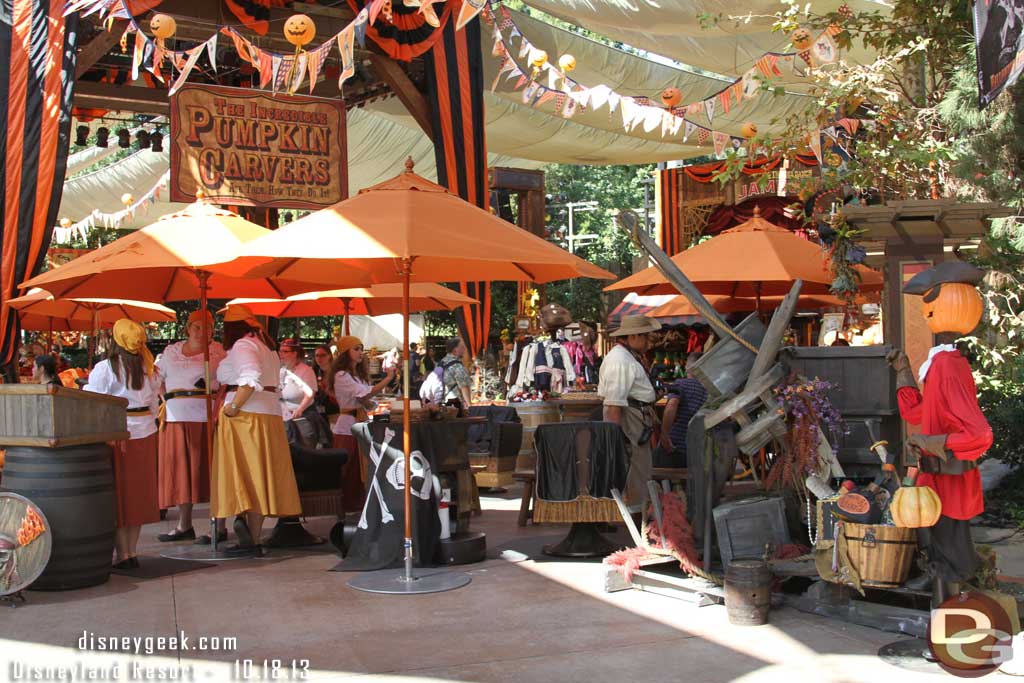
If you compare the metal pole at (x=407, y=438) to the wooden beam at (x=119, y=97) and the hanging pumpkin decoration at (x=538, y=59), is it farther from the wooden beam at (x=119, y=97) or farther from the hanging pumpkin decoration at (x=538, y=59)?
the wooden beam at (x=119, y=97)

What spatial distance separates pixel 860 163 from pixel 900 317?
1815mm

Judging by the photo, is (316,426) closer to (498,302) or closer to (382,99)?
(382,99)

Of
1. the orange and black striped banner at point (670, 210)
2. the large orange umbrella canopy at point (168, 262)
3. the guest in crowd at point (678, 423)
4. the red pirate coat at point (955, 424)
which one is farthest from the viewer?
the orange and black striped banner at point (670, 210)

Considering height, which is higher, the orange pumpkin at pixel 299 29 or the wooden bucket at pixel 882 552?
the orange pumpkin at pixel 299 29

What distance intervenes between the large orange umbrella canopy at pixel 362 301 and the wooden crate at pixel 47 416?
2957 millimetres

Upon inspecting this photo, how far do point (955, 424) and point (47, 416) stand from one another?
4661 millimetres

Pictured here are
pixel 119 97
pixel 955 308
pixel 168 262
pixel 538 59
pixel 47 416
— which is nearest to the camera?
pixel 955 308

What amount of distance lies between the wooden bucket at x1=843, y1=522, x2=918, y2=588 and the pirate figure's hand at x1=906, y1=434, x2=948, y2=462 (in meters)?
0.52

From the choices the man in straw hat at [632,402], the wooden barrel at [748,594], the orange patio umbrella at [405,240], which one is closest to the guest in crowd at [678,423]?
the man in straw hat at [632,402]

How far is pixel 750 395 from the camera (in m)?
5.77

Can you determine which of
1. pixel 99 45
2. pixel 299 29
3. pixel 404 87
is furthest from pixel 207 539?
pixel 404 87

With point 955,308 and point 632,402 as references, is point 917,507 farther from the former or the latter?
point 632,402

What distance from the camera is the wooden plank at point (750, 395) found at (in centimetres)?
576

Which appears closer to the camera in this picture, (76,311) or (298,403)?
(298,403)
